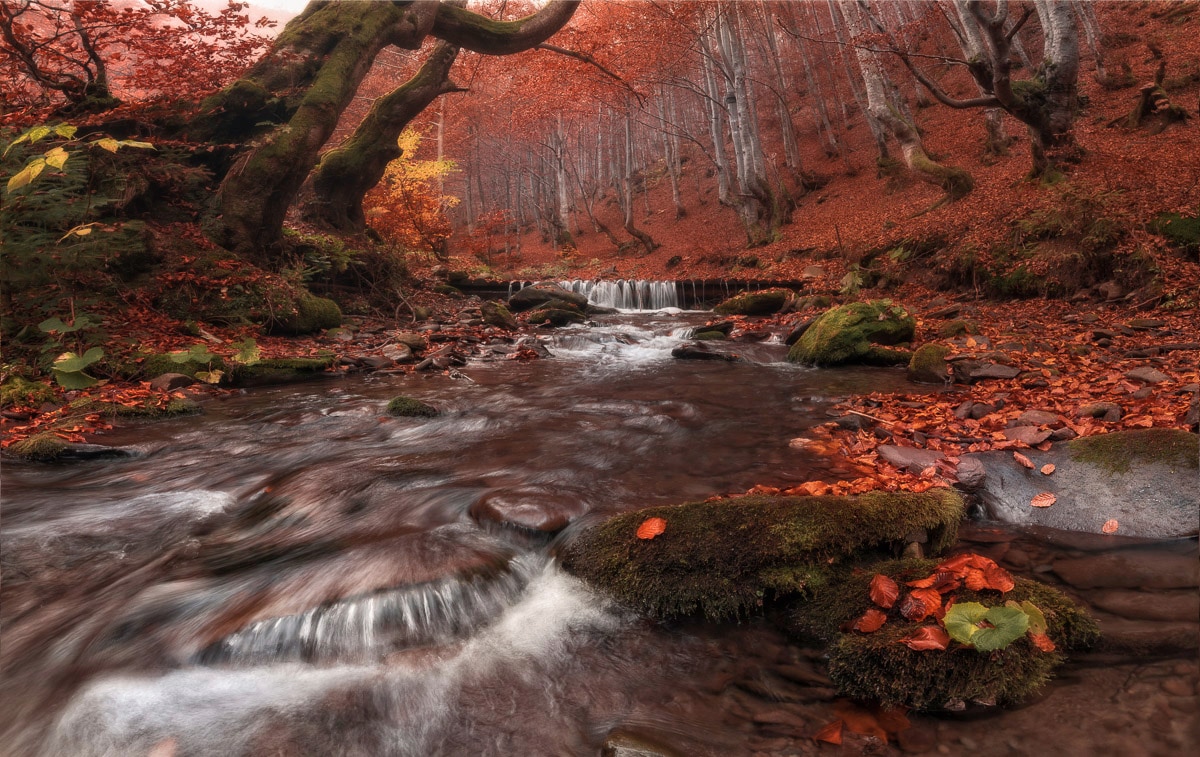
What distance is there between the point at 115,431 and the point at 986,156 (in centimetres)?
1986

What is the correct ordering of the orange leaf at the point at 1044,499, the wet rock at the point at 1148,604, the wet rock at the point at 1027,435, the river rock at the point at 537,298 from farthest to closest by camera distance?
the river rock at the point at 537,298 → the wet rock at the point at 1027,435 → the orange leaf at the point at 1044,499 → the wet rock at the point at 1148,604

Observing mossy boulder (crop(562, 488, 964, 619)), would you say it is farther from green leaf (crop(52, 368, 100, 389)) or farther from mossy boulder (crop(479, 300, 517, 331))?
mossy boulder (crop(479, 300, 517, 331))

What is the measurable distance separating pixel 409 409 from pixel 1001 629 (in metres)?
5.63

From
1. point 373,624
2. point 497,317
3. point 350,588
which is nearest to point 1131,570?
point 373,624

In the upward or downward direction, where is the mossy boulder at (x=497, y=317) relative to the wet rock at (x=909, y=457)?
upward

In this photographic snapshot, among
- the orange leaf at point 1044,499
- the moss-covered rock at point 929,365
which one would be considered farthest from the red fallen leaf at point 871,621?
the moss-covered rock at point 929,365

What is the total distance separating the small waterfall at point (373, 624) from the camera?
103 inches

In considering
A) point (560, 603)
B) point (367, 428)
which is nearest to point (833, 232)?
point (367, 428)

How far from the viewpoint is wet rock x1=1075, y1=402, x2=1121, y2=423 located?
4.15m

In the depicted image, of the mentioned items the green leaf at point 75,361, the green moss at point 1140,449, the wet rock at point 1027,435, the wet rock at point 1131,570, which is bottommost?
the wet rock at point 1131,570

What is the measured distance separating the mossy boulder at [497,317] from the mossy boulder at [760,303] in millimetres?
5094

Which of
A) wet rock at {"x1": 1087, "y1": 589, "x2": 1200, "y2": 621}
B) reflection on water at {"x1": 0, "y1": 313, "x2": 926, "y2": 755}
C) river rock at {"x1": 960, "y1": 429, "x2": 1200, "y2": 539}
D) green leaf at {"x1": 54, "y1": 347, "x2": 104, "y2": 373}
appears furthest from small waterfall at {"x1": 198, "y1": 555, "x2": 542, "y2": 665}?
green leaf at {"x1": 54, "y1": 347, "x2": 104, "y2": 373}

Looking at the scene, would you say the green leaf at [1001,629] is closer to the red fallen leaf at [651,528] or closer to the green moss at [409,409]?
the red fallen leaf at [651,528]

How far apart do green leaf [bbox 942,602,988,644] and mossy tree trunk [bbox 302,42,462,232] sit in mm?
14228
